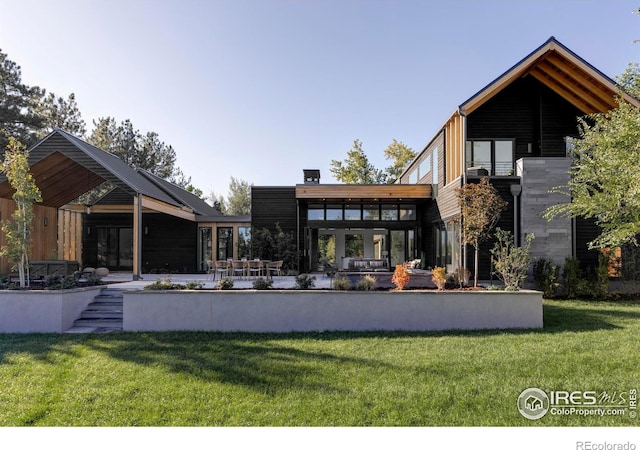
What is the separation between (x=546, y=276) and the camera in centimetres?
1109

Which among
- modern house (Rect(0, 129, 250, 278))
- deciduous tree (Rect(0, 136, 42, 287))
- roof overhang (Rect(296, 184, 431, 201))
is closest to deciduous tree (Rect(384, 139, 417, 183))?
roof overhang (Rect(296, 184, 431, 201))

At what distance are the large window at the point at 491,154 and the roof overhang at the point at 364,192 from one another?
2747 millimetres

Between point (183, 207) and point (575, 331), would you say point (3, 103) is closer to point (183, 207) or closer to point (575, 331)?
point (183, 207)

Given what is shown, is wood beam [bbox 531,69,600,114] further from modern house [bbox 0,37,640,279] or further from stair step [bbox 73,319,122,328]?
stair step [bbox 73,319,122,328]

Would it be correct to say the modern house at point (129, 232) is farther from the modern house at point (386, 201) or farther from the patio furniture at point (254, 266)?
the patio furniture at point (254, 266)

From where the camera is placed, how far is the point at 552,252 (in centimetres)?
1170

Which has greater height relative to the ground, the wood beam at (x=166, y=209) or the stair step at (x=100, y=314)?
the wood beam at (x=166, y=209)

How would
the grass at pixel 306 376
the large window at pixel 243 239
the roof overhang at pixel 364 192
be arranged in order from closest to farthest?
the grass at pixel 306 376
the roof overhang at pixel 364 192
the large window at pixel 243 239

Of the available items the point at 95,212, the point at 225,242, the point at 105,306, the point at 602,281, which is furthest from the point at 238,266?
the point at 602,281

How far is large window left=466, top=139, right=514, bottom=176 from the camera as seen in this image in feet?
44.0

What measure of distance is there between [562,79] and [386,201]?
745cm

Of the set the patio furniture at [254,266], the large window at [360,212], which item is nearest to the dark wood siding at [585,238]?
the large window at [360,212]

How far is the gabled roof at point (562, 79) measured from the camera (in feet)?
39.9

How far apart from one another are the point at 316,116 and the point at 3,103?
17434 mm
